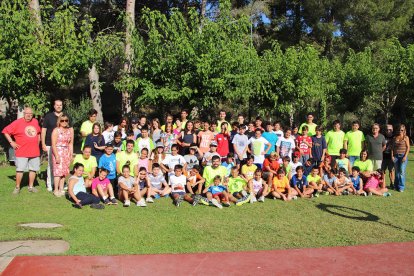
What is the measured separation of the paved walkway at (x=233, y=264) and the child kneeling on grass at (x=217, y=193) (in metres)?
2.81

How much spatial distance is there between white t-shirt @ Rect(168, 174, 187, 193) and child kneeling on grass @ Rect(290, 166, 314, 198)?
2487mm

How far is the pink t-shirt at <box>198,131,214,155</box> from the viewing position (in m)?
10.0

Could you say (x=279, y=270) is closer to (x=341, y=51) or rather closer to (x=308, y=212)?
(x=308, y=212)

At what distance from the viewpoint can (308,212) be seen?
7965 millimetres

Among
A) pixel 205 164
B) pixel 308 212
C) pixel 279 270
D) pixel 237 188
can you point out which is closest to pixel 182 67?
pixel 205 164

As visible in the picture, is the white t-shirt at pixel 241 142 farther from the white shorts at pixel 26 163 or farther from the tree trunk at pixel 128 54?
the tree trunk at pixel 128 54

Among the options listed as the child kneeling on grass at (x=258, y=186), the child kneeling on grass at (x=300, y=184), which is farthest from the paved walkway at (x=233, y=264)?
the child kneeling on grass at (x=300, y=184)

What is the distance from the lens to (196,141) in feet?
33.4

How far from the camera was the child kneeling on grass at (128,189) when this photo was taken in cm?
820

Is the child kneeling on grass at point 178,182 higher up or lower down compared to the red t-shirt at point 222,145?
lower down

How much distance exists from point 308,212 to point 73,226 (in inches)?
168

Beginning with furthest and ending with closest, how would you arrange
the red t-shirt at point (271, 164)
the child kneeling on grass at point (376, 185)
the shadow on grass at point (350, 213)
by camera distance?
the red t-shirt at point (271, 164) → the child kneeling on grass at point (376, 185) → the shadow on grass at point (350, 213)

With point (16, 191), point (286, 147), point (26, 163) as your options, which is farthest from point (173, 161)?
point (16, 191)

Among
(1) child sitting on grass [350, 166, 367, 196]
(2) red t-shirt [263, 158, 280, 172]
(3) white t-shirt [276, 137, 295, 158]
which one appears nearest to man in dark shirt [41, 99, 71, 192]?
(2) red t-shirt [263, 158, 280, 172]
